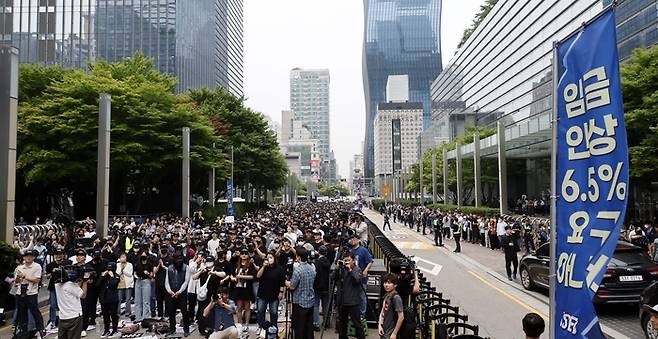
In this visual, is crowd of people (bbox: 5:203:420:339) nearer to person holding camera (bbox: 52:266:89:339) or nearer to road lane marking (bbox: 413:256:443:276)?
person holding camera (bbox: 52:266:89:339)

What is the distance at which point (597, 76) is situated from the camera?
4008 mm

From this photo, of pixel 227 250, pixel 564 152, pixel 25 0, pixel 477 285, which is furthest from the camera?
pixel 25 0

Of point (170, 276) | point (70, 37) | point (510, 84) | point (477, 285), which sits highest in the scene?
point (70, 37)

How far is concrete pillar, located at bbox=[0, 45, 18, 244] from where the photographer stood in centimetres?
1332

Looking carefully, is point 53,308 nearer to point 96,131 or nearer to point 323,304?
point 323,304

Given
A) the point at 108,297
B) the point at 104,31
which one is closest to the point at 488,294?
the point at 108,297

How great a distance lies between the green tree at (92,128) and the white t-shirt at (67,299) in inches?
910

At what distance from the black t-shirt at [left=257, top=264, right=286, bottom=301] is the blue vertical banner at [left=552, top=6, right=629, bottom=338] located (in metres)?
5.61

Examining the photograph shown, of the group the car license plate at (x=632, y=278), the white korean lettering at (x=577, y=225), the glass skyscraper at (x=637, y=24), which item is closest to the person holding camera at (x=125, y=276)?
the white korean lettering at (x=577, y=225)

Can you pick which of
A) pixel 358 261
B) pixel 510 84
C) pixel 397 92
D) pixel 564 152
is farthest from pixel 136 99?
pixel 397 92

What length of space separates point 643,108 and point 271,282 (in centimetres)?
2061

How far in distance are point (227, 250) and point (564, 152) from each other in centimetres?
843

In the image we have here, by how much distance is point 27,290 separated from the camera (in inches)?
357

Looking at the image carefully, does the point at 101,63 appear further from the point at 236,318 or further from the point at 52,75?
the point at 236,318
